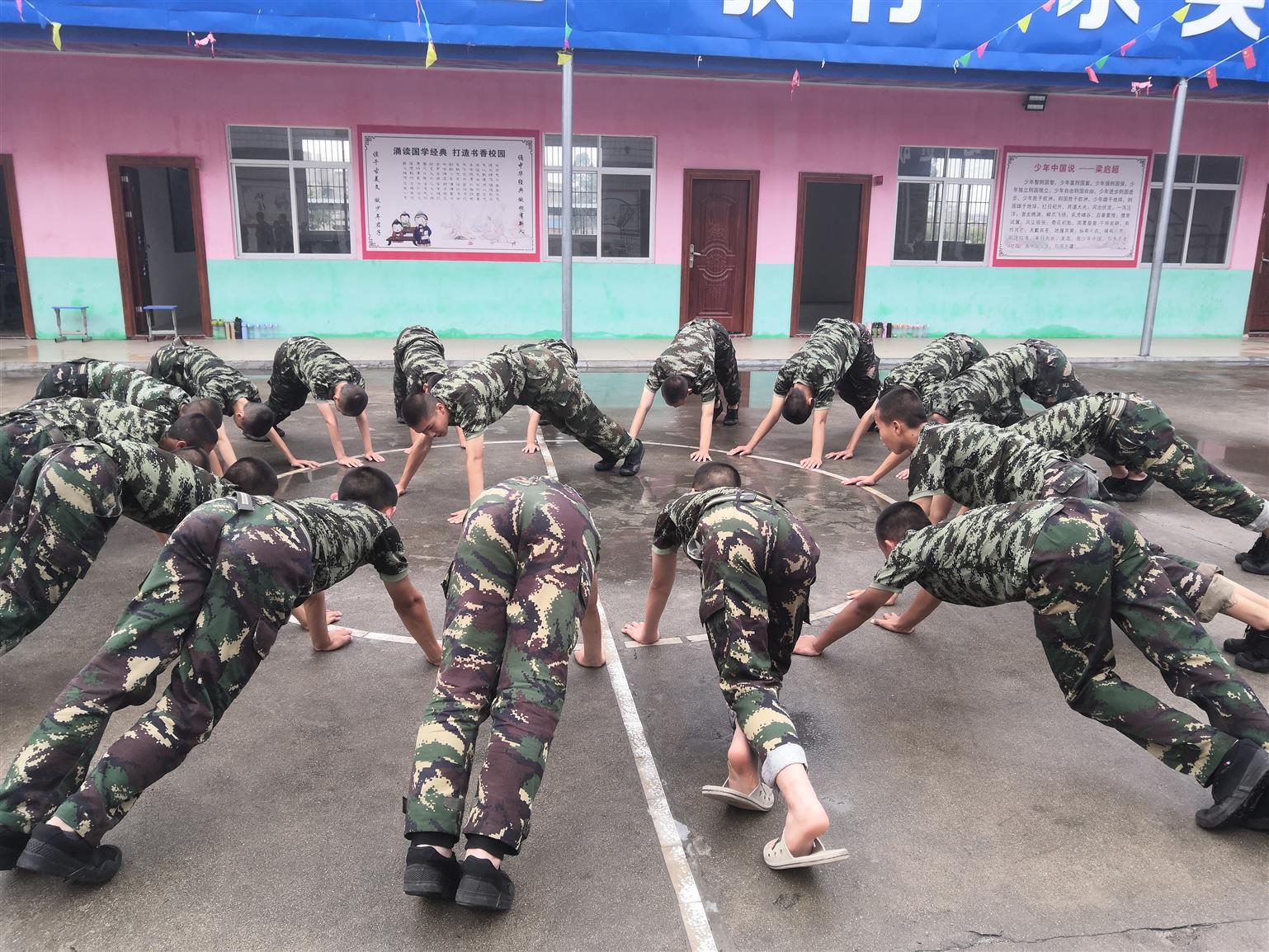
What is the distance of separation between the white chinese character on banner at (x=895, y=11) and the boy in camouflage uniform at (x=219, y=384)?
327 inches

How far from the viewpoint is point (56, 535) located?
355cm

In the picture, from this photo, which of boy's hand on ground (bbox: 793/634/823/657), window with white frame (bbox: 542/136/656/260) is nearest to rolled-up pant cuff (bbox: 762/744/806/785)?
boy's hand on ground (bbox: 793/634/823/657)

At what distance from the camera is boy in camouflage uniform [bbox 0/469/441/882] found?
8.52ft

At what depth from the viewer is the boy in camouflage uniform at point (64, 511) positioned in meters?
3.55

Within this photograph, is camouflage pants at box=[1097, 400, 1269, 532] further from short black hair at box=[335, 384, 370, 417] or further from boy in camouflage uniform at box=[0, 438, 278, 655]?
boy in camouflage uniform at box=[0, 438, 278, 655]

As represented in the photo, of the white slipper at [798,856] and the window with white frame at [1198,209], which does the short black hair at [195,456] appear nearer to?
the white slipper at [798,856]

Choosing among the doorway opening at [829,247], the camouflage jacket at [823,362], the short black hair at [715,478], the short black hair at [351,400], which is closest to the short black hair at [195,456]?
the short black hair at [351,400]

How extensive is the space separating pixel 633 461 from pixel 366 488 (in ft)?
11.8

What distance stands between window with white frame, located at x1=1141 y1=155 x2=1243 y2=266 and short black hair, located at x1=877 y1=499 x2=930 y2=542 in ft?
41.9

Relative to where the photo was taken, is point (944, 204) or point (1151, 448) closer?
point (1151, 448)

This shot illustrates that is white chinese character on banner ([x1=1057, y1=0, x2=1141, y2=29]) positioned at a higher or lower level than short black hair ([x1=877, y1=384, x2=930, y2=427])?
higher

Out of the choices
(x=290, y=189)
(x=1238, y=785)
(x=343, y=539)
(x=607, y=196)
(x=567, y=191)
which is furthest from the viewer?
(x=607, y=196)

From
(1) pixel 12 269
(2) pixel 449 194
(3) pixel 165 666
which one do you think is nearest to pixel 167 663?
(3) pixel 165 666

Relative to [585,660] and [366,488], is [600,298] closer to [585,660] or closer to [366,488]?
[585,660]
